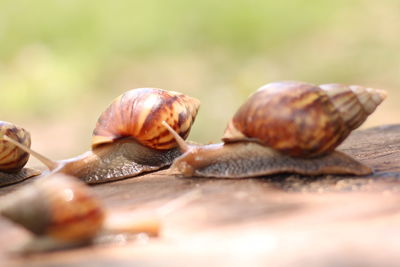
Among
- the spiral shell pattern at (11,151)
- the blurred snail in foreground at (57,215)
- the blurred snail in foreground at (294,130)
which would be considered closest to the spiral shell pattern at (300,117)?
the blurred snail in foreground at (294,130)

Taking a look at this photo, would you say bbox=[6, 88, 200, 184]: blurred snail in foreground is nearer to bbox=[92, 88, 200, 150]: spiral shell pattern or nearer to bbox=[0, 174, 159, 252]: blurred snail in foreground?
bbox=[92, 88, 200, 150]: spiral shell pattern

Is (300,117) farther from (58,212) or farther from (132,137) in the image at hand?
(58,212)

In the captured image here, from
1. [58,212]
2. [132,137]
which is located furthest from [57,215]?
[132,137]

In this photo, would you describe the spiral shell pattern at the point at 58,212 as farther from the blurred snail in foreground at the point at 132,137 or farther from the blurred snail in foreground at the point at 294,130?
the blurred snail in foreground at the point at 132,137

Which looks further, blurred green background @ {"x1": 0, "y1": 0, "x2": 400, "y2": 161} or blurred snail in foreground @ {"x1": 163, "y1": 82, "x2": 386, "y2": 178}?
blurred green background @ {"x1": 0, "y1": 0, "x2": 400, "y2": 161}

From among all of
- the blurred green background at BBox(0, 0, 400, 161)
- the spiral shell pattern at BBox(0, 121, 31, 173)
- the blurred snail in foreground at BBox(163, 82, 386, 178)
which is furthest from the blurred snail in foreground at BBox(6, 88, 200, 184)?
the blurred green background at BBox(0, 0, 400, 161)

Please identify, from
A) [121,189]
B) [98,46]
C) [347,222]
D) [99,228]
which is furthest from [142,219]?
[98,46]

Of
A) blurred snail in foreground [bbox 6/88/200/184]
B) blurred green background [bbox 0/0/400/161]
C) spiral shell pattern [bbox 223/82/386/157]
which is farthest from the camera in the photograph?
blurred green background [bbox 0/0/400/161]

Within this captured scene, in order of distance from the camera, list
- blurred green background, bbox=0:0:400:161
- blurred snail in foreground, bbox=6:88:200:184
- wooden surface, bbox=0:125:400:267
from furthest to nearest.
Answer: blurred green background, bbox=0:0:400:161, blurred snail in foreground, bbox=6:88:200:184, wooden surface, bbox=0:125:400:267
